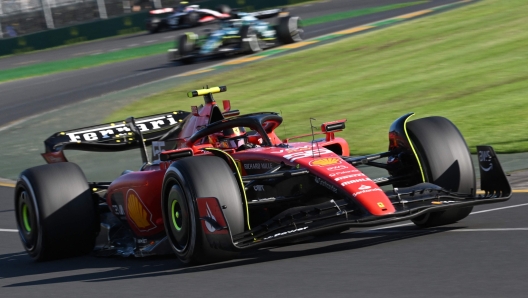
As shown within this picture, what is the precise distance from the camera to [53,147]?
991cm

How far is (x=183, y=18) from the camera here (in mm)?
40625

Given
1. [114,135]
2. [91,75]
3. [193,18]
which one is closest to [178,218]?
[114,135]

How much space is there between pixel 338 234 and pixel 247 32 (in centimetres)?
2059

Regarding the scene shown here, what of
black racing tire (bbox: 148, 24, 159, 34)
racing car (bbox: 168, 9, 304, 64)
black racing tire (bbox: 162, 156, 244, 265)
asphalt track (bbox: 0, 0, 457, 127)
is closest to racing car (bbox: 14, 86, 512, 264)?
black racing tire (bbox: 162, 156, 244, 265)

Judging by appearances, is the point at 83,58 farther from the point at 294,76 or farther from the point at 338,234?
the point at 338,234

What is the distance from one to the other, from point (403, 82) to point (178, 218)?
517 inches

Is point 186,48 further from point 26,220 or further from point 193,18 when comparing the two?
point 26,220

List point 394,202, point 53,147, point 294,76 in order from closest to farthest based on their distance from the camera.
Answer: point 394,202 → point 53,147 → point 294,76

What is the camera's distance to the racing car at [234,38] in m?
28.7

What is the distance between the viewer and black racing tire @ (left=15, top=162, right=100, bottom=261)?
8688 millimetres

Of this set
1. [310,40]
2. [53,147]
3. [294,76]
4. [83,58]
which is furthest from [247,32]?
[53,147]

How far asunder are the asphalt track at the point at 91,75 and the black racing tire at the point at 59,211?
527 inches

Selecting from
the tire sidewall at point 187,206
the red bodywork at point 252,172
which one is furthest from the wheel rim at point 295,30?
the tire sidewall at point 187,206

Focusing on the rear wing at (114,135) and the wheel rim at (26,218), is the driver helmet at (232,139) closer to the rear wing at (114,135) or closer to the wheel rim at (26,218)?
the rear wing at (114,135)
